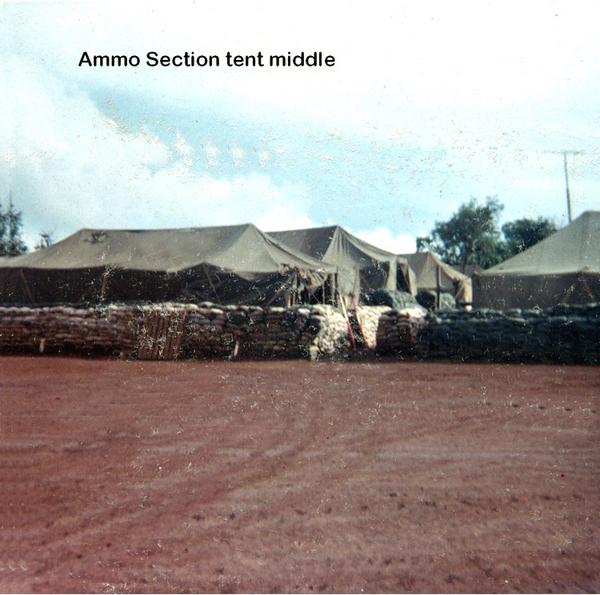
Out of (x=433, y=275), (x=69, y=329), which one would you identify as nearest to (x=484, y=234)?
(x=69, y=329)

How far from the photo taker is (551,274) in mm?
11836

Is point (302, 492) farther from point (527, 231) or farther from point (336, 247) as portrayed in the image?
point (336, 247)

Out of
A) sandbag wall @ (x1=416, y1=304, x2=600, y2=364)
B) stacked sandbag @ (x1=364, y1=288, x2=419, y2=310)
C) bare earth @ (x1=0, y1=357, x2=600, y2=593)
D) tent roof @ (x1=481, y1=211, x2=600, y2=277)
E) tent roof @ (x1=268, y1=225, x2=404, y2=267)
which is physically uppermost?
tent roof @ (x1=268, y1=225, x2=404, y2=267)

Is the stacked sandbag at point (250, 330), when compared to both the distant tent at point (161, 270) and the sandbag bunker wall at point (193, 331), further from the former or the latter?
the distant tent at point (161, 270)

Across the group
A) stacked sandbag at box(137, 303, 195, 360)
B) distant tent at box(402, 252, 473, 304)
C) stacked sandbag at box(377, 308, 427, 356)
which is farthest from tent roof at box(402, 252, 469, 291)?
stacked sandbag at box(137, 303, 195, 360)

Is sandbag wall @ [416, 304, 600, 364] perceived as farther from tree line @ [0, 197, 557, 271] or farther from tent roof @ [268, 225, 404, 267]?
tent roof @ [268, 225, 404, 267]

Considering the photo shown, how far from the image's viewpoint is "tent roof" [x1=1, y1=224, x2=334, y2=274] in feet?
43.7

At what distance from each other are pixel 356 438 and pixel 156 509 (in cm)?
213

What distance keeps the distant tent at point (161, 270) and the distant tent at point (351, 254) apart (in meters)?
2.79

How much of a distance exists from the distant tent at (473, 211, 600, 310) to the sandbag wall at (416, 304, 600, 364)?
146 cm

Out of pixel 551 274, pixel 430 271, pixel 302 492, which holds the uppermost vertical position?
pixel 430 271

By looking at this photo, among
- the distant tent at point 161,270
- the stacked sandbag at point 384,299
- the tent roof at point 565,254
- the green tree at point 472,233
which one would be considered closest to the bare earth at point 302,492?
the green tree at point 472,233

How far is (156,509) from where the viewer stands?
3.41m

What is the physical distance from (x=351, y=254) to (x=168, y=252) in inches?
282
